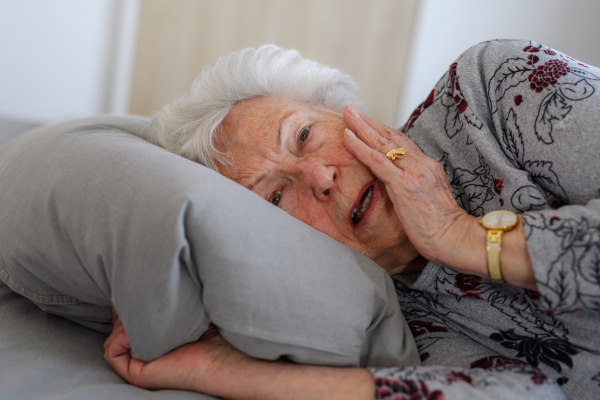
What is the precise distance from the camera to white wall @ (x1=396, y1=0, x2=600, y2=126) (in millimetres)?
1863

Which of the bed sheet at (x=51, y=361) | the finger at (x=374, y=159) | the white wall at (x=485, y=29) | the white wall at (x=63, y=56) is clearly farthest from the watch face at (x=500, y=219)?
the white wall at (x=63, y=56)

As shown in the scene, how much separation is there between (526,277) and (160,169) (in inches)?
27.0

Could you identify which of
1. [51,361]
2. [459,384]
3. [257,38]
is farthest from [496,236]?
[257,38]

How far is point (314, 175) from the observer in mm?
1054

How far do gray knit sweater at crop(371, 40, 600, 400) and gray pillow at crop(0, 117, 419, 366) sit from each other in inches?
5.1

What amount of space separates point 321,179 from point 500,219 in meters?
0.39

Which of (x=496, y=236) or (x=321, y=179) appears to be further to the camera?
(x=321, y=179)

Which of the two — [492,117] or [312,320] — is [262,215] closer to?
[312,320]

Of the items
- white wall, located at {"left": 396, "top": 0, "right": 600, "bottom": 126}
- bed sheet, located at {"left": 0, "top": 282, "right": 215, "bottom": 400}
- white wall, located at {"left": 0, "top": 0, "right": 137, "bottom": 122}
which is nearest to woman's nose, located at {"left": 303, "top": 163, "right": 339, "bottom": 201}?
bed sheet, located at {"left": 0, "top": 282, "right": 215, "bottom": 400}

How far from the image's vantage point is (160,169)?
805mm

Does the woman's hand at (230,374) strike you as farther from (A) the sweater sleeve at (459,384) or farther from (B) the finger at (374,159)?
(B) the finger at (374,159)

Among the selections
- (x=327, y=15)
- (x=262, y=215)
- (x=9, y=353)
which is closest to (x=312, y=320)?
(x=262, y=215)

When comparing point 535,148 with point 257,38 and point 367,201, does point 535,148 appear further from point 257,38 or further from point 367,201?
point 257,38

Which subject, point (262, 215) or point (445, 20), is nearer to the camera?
point (262, 215)
